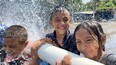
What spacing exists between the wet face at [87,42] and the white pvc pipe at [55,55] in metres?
0.12

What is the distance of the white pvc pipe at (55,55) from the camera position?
1.71 meters

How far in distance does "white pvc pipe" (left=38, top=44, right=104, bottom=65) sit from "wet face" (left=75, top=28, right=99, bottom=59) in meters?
0.12

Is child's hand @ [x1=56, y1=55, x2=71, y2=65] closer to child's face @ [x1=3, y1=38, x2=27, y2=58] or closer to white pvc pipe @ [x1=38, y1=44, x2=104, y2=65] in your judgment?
white pvc pipe @ [x1=38, y1=44, x2=104, y2=65]

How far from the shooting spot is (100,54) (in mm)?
2047

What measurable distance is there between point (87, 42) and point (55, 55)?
22 cm

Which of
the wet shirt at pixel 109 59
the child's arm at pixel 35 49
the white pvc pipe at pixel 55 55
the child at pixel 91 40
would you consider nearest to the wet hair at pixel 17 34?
the child's arm at pixel 35 49

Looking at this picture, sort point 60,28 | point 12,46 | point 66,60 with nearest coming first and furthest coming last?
point 66,60 → point 12,46 → point 60,28

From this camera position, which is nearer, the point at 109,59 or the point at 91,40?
the point at 109,59

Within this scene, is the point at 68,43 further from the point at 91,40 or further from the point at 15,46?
the point at 91,40

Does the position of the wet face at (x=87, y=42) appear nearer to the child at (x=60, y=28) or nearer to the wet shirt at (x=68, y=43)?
the wet shirt at (x=68, y=43)

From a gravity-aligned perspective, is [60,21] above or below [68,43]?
above

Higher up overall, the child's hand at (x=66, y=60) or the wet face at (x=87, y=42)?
the wet face at (x=87, y=42)

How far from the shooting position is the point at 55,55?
1993mm

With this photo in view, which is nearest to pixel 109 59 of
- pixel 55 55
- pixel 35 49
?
pixel 55 55
